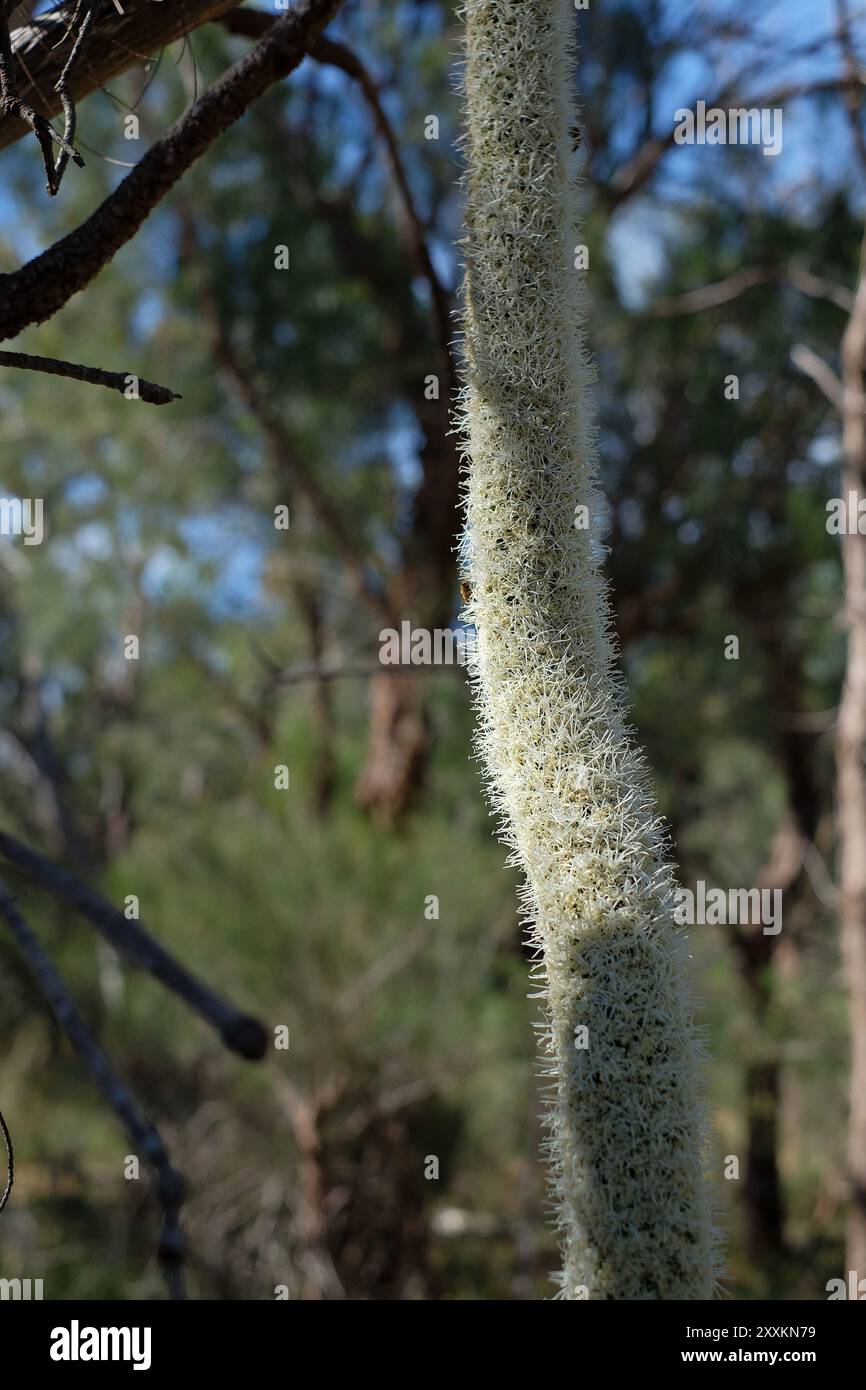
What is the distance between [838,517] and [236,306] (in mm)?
2818

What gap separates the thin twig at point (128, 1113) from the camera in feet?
2.58

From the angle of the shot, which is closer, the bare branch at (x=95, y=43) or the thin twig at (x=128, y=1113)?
the thin twig at (x=128, y=1113)

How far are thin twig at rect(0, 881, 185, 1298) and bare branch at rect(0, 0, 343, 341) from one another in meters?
0.49

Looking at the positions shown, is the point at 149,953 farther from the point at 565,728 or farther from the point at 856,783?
the point at 856,783

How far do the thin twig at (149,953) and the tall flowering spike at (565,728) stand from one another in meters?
0.25

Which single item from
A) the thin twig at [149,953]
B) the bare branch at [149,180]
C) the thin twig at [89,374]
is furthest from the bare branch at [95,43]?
the thin twig at [149,953]

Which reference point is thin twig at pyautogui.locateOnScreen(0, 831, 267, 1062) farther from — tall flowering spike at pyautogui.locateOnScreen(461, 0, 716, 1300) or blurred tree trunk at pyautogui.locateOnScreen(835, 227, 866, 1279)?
blurred tree trunk at pyautogui.locateOnScreen(835, 227, 866, 1279)

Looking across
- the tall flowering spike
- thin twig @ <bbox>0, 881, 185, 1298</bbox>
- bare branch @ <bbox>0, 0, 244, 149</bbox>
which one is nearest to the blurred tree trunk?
the tall flowering spike

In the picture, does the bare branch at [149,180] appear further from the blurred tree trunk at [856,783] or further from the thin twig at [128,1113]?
the blurred tree trunk at [856,783]

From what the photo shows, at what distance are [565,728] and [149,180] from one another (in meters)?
0.59

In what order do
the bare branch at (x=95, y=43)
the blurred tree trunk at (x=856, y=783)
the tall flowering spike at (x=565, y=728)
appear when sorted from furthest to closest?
the blurred tree trunk at (x=856, y=783) → the bare branch at (x=95, y=43) → the tall flowering spike at (x=565, y=728)

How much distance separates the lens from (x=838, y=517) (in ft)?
16.2

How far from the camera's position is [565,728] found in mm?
923

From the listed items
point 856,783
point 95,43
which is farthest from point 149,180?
point 856,783
